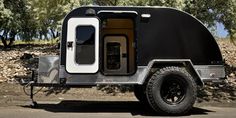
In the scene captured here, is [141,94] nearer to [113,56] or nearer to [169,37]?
[113,56]

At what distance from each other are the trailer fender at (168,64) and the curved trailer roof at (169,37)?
9 centimetres

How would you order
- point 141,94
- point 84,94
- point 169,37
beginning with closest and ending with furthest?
point 169,37 < point 141,94 < point 84,94

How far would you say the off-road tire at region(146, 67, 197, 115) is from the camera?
10.8m

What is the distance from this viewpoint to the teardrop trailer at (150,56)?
10867mm

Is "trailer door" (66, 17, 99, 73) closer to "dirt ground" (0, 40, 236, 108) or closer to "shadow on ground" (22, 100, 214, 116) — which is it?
"shadow on ground" (22, 100, 214, 116)

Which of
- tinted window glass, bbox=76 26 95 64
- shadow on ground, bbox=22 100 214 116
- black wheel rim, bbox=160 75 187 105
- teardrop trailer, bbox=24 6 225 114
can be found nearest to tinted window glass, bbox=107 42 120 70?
teardrop trailer, bbox=24 6 225 114

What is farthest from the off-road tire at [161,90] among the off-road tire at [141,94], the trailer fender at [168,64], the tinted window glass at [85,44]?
the tinted window glass at [85,44]

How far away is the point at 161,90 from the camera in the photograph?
11.0 metres

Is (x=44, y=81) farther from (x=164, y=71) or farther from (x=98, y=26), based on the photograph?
(x=164, y=71)

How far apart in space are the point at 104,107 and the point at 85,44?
2003 mm

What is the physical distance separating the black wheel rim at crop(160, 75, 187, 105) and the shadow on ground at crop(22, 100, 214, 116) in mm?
409

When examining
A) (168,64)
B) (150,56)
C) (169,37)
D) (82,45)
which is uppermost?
(169,37)

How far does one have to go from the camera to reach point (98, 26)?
35.9 feet

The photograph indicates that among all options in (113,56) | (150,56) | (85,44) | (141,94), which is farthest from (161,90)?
(85,44)
